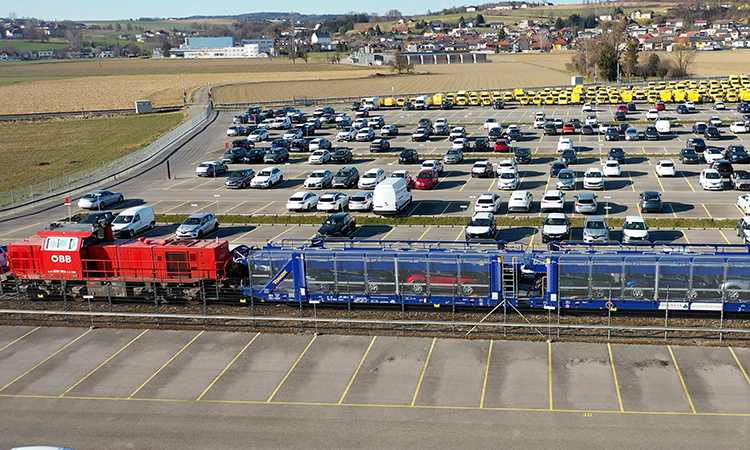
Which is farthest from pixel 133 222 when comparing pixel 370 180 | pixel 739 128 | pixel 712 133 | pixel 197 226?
pixel 739 128

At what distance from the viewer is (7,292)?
3034cm

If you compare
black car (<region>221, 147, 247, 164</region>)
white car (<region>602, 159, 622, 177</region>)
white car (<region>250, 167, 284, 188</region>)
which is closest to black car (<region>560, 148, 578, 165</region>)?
white car (<region>602, 159, 622, 177</region>)

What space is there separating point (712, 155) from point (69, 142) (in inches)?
2819

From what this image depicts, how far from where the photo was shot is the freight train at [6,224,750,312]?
24562 millimetres

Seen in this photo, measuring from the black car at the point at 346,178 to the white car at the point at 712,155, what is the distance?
2779 cm

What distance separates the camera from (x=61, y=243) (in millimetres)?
29547

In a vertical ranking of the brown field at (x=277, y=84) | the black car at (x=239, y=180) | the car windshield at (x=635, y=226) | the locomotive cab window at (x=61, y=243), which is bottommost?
the car windshield at (x=635, y=226)

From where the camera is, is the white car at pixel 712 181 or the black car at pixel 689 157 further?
the black car at pixel 689 157

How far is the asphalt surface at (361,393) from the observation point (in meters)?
18.2

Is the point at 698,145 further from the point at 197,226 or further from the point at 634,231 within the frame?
the point at 197,226

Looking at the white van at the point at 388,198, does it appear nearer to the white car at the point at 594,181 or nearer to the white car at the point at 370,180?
the white car at the point at 370,180

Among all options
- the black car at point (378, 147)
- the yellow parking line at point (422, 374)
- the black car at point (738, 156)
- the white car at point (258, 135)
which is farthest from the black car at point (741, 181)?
the white car at point (258, 135)

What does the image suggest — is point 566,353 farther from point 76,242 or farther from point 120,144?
point 120,144

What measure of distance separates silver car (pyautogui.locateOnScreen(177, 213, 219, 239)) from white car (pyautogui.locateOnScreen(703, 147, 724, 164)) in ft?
126
